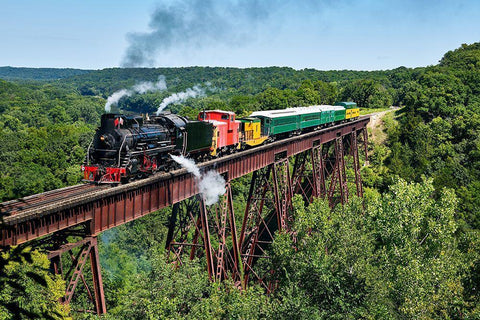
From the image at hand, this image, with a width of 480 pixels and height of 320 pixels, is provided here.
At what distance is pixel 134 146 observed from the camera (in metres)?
17.4

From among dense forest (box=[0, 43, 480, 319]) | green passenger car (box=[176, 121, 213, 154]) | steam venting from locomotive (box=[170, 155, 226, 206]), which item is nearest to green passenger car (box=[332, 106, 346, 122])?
dense forest (box=[0, 43, 480, 319])

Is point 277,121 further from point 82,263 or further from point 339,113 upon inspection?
point 82,263

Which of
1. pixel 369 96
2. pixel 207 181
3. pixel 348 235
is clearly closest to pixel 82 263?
pixel 207 181

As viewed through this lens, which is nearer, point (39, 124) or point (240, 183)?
point (240, 183)

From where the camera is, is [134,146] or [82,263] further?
[134,146]

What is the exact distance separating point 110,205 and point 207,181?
7179mm

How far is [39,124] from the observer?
104m

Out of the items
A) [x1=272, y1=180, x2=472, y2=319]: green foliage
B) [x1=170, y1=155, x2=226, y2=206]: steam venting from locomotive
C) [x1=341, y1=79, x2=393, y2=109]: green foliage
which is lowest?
[x1=272, y1=180, x2=472, y2=319]: green foliage

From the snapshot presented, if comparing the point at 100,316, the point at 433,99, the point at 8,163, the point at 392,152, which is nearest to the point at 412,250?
the point at 100,316

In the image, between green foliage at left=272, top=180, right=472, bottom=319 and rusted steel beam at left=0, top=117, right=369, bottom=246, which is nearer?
rusted steel beam at left=0, top=117, right=369, bottom=246

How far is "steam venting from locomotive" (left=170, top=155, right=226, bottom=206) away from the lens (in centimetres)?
1961

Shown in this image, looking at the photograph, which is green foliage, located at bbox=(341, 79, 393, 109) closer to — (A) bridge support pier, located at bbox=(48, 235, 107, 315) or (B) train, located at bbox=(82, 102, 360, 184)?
(B) train, located at bbox=(82, 102, 360, 184)

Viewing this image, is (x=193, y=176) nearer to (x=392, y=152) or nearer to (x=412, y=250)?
(x=412, y=250)

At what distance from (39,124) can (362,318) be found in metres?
105
